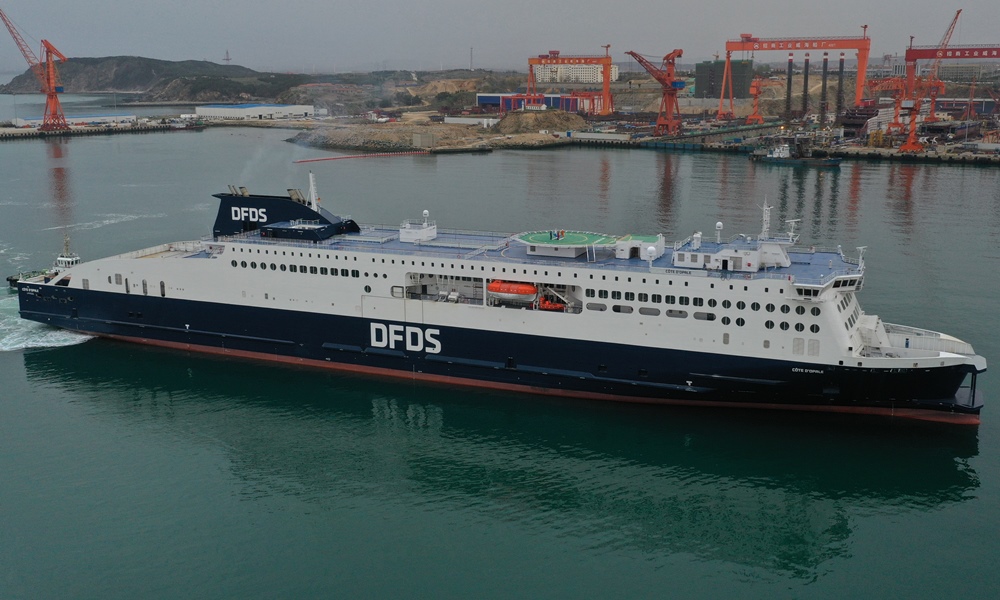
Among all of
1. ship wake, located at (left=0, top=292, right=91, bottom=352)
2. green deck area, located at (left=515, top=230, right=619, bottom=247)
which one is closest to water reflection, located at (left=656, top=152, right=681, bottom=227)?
green deck area, located at (left=515, top=230, right=619, bottom=247)

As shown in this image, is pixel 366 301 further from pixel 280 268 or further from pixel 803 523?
pixel 803 523

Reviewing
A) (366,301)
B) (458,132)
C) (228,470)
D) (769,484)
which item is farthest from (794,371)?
(458,132)

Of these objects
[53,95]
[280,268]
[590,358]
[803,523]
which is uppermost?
[53,95]

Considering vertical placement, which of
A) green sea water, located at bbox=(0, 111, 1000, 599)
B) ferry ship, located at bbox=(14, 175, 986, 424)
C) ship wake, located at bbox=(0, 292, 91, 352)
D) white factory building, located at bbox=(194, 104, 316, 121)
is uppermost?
white factory building, located at bbox=(194, 104, 316, 121)

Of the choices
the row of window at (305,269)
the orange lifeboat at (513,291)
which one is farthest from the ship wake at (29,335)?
the orange lifeboat at (513,291)

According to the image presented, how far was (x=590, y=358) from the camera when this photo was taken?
18.4 meters

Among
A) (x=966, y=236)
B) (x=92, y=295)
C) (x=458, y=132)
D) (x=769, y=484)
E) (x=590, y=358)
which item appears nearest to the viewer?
(x=769, y=484)

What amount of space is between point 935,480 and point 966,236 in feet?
80.3

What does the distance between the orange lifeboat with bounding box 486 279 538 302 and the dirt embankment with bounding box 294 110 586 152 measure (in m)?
58.6

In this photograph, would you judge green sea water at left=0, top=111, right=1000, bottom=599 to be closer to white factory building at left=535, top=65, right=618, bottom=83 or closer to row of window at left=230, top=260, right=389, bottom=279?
row of window at left=230, top=260, right=389, bottom=279

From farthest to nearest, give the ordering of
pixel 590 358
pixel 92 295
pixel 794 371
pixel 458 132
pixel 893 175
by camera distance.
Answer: pixel 458 132, pixel 893 175, pixel 92 295, pixel 590 358, pixel 794 371

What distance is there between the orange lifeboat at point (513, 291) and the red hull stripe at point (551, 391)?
1.99 meters

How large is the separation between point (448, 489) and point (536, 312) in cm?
470

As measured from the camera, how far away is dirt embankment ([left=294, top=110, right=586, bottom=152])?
77.1 m
